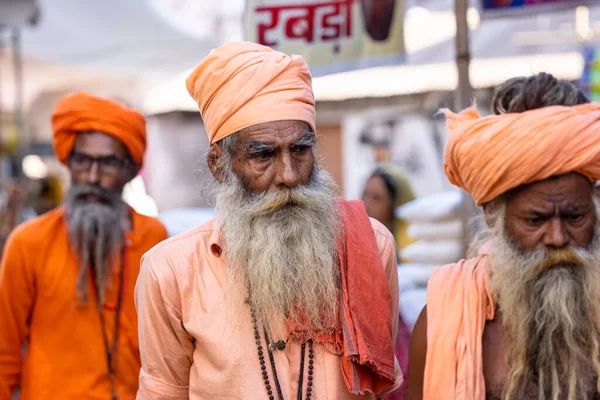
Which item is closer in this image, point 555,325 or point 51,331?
point 555,325

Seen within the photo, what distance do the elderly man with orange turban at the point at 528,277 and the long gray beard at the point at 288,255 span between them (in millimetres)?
344

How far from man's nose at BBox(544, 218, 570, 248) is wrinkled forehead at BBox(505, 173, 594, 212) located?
4 centimetres

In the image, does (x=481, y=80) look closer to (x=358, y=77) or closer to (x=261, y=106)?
(x=358, y=77)

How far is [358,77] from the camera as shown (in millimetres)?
11008

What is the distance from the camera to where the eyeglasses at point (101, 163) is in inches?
178

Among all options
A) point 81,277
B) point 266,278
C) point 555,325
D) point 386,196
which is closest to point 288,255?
point 266,278

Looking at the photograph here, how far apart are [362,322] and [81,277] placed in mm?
1747

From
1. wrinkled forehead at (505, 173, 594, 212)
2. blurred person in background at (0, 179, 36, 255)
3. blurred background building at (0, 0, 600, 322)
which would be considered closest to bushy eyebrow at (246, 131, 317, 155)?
wrinkled forehead at (505, 173, 594, 212)

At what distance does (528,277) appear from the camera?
2994mm

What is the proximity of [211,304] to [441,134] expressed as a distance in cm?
715

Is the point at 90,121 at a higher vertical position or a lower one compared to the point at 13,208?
higher

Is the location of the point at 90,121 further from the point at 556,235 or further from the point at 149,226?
the point at 556,235

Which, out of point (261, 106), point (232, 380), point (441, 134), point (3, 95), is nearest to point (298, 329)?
point (232, 380)

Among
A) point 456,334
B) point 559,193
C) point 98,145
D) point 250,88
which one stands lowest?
point 456,334
